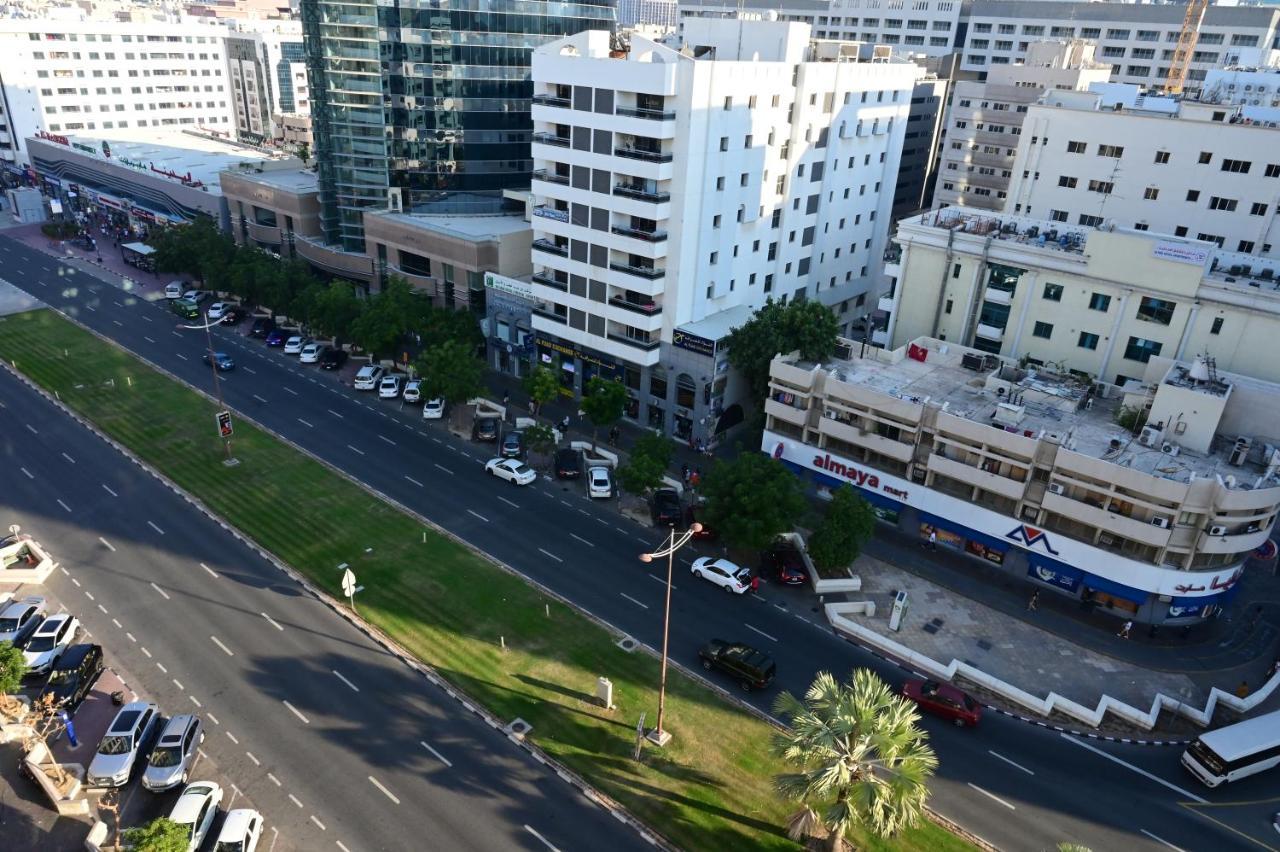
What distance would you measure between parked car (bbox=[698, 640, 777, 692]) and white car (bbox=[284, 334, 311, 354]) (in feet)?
208

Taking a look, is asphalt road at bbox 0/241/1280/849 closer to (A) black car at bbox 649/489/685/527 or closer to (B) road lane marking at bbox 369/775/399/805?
(A) black car at bbox 649/489/685/527

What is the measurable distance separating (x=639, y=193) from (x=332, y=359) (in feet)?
132

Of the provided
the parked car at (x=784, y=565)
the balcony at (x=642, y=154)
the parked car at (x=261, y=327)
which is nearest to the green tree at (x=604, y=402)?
the balcony at (x=642, y=154)

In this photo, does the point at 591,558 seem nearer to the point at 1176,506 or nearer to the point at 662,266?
the point at 662,266

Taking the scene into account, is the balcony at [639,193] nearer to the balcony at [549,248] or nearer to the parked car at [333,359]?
the balcony at [549,248]

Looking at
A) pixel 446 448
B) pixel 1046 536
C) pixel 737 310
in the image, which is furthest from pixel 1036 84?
pixel 446 448

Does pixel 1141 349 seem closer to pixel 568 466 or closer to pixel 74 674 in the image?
pixel 568 466

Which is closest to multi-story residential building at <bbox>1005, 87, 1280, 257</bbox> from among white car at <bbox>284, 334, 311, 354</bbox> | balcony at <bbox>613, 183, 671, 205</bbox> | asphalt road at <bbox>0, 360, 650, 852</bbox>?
balcony at <bbox>613, 183, 671, 205</bbox>

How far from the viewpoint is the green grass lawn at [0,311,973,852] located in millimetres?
37906

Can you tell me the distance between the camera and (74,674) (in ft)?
138

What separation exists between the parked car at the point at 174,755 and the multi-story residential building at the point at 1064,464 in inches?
1740

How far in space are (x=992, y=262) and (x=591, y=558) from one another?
139 ft

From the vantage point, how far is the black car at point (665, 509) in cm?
6003

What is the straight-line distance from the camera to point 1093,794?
3975cm
